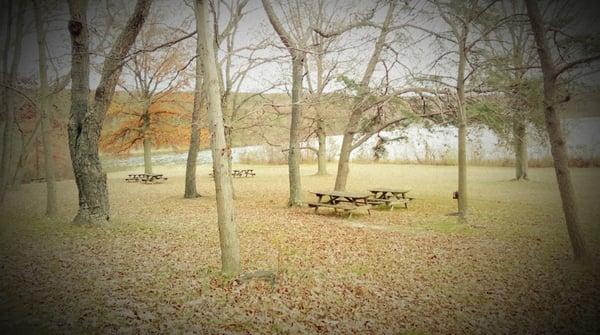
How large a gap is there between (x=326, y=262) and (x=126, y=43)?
23.6ft

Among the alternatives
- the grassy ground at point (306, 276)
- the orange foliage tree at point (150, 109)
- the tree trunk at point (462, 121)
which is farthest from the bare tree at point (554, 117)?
the orange foliage tree at point (150, 109)

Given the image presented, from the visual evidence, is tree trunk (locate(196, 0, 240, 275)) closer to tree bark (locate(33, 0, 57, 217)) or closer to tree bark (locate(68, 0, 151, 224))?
tree bark (locate(68, 0, 151, 224))

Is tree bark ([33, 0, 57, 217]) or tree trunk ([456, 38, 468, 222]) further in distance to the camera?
tree bark ([33, 0, 57, 217])

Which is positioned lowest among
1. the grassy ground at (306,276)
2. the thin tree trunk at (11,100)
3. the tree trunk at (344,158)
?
the grassy ground at (306,276)

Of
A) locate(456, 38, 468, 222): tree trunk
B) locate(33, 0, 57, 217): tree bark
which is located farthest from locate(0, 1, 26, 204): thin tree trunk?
locate(456, 38, 468, 222): tree trunk

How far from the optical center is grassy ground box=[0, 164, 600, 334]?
4.36 m

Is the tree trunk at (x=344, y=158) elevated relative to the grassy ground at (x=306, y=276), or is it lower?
elevated

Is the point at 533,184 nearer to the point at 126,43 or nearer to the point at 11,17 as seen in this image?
the point at 126,43

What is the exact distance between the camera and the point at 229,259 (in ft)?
18.2

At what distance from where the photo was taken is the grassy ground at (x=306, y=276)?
4359 mm

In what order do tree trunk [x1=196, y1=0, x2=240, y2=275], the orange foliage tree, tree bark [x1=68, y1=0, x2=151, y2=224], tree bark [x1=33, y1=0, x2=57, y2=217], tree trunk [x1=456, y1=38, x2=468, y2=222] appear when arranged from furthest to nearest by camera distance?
the orange foliage tree < tree bark [x1=33, y1=0, x2=57, y2=217] < tree trunk [x1=456, y1=38, x2=468, y2=222] < tree bark [x1=68, y1=0, x2=151, y2=224] < tree trunk [x1=196, y1=0, x2=240, y2=275]

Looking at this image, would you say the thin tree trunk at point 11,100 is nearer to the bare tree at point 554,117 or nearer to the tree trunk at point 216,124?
the tree trunk at point 216,124

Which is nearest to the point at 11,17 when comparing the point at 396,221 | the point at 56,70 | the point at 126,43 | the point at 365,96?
the point at 56,70

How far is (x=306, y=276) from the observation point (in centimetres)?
585
